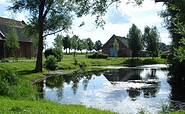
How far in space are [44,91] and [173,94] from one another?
37.9ft

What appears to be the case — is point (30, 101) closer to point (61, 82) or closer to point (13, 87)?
point (13, 87)

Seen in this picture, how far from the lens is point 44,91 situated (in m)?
26.4

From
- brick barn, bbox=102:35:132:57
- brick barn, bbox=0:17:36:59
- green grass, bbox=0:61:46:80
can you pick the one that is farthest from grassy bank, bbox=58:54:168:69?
brick barn, bbox=102:35:132:57

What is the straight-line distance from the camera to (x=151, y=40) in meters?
103

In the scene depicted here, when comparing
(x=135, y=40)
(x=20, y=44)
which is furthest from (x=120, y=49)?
(x=20, y=44)

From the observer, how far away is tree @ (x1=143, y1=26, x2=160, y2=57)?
103 metres

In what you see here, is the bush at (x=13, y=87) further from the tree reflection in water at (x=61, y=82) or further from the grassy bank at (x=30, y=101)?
the tree reflection in water at (x=61, y=82)

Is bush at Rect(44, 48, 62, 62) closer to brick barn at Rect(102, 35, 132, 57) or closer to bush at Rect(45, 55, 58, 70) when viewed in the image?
bush at Rect(45, 55, 58, 70)

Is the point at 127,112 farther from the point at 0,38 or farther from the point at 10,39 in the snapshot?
the point at 0,38

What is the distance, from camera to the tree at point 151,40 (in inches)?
4057

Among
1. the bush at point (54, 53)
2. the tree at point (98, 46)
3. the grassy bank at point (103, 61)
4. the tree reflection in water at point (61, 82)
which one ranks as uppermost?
the tree at point (98, 46)

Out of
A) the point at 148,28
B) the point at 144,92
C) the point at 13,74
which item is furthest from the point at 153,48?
the point at 13,74

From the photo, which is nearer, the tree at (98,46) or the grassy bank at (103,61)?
the grassy bank at (103,61)

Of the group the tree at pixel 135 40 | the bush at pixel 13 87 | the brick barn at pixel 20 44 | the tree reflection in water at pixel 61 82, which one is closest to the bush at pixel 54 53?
the brick barn at pixel 20 44
